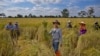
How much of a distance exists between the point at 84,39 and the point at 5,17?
4.27 feet

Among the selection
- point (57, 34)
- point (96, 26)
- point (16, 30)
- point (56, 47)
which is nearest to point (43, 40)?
point (16, 30)

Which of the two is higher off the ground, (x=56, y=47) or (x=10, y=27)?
(x=10, y=27)

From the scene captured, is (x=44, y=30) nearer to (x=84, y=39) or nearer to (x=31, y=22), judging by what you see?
(x=31, y=22)

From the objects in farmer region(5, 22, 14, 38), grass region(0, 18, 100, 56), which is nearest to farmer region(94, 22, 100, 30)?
grass region(0, 18, 100, 56)

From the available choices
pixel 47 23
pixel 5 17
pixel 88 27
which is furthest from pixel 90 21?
pixel 5 17

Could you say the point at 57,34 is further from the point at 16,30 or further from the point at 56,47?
the point at 16,30

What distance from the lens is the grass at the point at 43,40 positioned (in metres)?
3.97

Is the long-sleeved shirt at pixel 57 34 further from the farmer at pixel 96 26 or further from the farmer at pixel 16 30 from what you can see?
the farmer at pixel 96 26

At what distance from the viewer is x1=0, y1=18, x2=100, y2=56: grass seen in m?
3.97

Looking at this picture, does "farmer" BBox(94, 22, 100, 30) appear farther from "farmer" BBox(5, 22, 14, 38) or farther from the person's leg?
"farmer" BBox(5, 22, 14, 38)

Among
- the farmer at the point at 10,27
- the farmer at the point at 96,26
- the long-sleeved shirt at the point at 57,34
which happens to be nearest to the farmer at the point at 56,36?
the long-sleeved shirt at the point at 57,34

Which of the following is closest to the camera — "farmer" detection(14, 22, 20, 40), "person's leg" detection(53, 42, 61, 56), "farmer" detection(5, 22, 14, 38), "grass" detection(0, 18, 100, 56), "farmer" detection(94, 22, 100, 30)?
"grass" detection(0, 18, 100, 56)

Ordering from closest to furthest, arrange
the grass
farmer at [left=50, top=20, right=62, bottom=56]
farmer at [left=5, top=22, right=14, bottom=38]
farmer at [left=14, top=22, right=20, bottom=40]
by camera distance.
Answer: the grass < farmer at [left=50, top=20, right=62, bottom=56] < farmer at [left=5, top=22, right=14, bottom=38] < farmer at [left=14, top=22, right=20, bottom=40]

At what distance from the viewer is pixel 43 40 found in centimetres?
529
